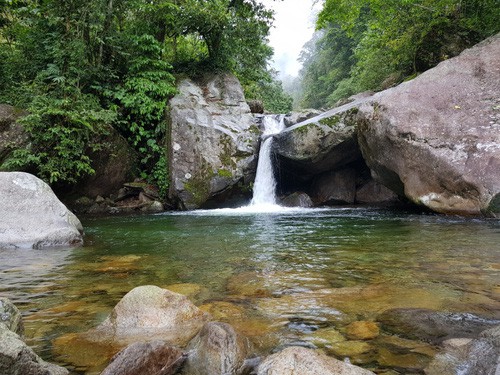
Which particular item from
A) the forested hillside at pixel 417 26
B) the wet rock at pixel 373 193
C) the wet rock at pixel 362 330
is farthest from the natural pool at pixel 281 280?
the forested hillside at pixel 417 26

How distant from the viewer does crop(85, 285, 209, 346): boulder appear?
2.85 meters

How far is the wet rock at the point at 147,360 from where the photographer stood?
214 centimetres

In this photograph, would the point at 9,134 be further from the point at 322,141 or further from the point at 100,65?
the point at 322,141

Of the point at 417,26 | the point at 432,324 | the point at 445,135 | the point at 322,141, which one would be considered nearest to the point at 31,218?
the point at 432,324

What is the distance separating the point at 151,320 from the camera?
303cm

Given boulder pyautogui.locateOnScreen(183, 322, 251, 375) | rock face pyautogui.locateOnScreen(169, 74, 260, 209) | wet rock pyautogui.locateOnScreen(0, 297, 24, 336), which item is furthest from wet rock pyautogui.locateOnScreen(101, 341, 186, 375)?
rock face pyautogui.locateOnScreen(169, 74, 260, 209)

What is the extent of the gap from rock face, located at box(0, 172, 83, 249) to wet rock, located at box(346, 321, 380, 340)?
545 cm

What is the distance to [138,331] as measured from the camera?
2920 mm

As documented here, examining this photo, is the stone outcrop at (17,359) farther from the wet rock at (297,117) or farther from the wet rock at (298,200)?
the wet rock at (297,117)

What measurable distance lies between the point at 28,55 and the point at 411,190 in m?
13.1

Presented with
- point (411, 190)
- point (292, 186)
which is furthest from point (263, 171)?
point (411, 190)

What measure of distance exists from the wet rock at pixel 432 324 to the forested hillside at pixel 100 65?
10.1 meters

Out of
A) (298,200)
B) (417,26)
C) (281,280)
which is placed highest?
(417,26)

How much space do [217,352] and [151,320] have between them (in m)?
0.91
